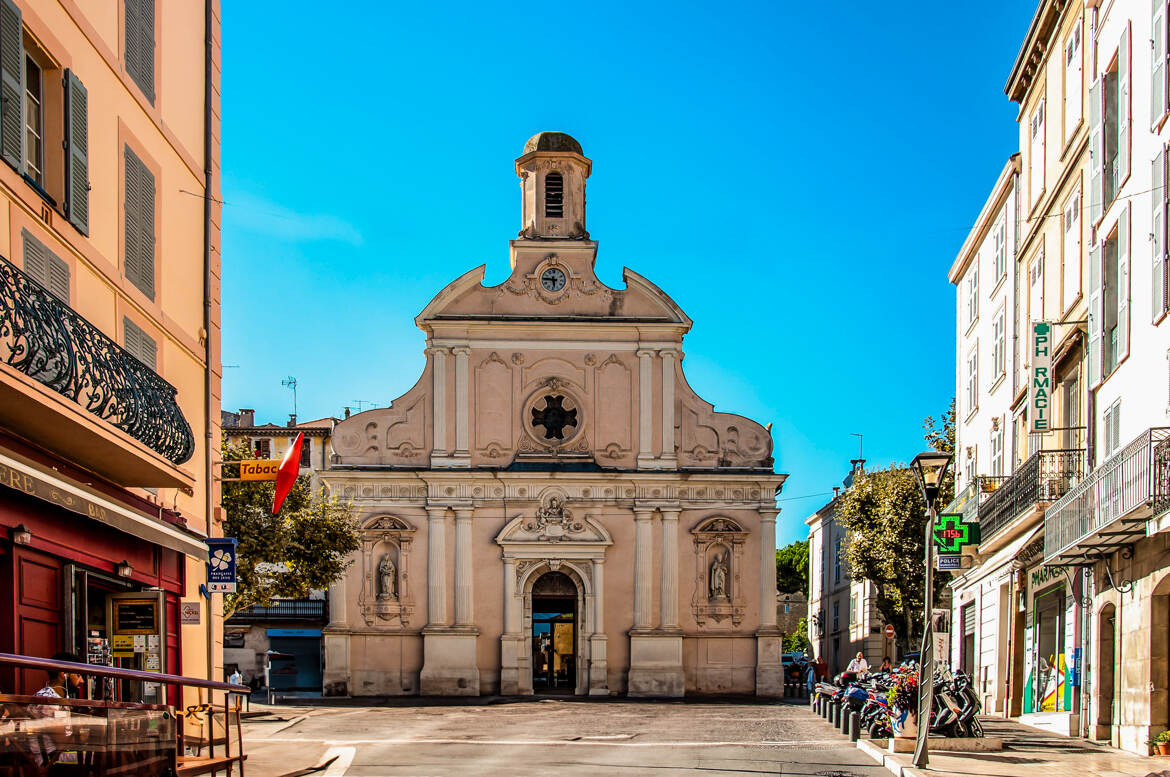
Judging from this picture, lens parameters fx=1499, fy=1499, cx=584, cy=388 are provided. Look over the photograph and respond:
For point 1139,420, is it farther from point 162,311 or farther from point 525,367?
point 525,367

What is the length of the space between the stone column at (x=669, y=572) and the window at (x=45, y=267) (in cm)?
3161

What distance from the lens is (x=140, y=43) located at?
65.0ft

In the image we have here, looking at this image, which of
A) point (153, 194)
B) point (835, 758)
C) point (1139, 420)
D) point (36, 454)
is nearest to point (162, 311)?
point (153, 194)

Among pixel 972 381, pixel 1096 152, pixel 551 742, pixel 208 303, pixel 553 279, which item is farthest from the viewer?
pixel 553 279

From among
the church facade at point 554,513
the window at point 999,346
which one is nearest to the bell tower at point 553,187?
the church facade at point 554,513

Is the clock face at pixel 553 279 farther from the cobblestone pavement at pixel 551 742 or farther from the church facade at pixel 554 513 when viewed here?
the cobblestone pavement at pixel 551 742

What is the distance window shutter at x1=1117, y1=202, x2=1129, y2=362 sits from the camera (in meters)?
23.1

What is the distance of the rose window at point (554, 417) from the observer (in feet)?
156

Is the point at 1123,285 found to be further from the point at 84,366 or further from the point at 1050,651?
the point at 84,366

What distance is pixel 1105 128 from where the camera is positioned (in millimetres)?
25031

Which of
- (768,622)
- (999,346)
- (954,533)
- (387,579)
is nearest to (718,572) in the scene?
(768,622)

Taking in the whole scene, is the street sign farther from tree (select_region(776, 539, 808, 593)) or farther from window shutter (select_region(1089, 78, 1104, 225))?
tree (select_region(776, 539, 808, 593))

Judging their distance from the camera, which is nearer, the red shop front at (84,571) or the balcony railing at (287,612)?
the red shop front at (84,571)

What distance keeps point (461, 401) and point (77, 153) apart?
30.3 meters
